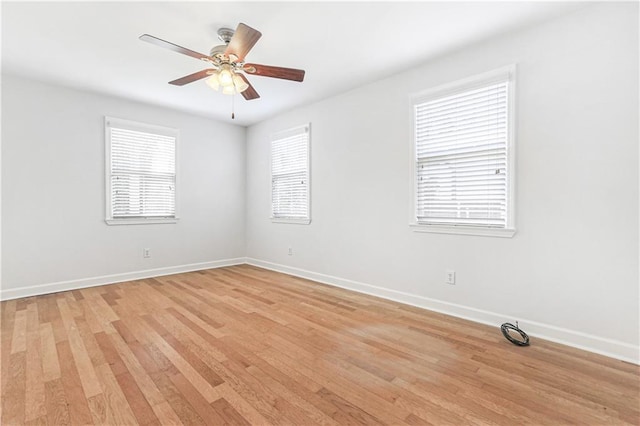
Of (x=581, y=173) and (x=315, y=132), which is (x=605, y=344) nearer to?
(x=581, y=173)

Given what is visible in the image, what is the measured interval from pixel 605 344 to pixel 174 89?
500 centimetres

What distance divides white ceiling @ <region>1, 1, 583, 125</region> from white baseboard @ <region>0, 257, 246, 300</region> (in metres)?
2.51

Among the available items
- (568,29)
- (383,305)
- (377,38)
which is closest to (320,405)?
(383,305)

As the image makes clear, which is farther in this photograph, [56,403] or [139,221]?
[139,221]

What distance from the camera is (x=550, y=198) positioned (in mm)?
2426

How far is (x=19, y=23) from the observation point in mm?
2479

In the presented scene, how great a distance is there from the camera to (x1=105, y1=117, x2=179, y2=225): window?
4.22 meters

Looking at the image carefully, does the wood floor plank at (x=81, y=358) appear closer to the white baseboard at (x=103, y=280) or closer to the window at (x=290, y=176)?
the white baseboard at (x=103, y=280)

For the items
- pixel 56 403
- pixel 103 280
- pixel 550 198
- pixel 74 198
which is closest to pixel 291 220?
pixel 103 280

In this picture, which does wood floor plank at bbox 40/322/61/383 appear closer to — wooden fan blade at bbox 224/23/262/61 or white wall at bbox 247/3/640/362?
wooden fan blade at bbox 224/23/262/61

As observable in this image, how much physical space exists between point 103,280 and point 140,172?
5.24ft

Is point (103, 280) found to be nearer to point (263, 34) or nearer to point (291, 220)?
point (291, 220)

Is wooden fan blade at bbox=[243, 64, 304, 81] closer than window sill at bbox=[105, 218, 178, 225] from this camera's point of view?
Yes

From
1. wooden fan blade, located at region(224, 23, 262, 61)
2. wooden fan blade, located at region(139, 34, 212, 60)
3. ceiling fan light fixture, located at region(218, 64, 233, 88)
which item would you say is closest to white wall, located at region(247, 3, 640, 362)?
wooden fan blade, located at region(224, 23, 262, 61)
